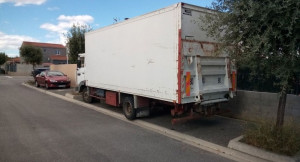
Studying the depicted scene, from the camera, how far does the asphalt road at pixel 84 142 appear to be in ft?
17.2

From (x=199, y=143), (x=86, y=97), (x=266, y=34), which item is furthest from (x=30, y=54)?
(x=266, y=34)

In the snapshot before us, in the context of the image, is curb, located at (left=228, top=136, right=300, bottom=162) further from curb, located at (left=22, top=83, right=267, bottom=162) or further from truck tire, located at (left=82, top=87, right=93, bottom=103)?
truck tire, located at (left=82, top=87, right=93, bottom=103)

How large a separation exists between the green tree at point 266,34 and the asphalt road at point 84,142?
7.11 feet

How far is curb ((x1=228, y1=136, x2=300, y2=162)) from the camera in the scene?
4.68 m

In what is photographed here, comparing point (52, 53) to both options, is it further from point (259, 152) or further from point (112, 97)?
point (259, 152)

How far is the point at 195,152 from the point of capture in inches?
219

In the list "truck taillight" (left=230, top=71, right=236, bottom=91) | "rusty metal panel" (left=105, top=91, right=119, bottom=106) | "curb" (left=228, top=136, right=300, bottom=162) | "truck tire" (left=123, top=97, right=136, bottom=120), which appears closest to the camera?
"curb" (left=228, top=136, right=300, bottom=162)

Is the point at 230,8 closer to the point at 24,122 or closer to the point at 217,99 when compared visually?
the point at 217,99

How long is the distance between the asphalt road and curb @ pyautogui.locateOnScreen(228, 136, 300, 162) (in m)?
0.53

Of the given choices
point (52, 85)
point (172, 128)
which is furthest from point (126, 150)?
point (52, 85)

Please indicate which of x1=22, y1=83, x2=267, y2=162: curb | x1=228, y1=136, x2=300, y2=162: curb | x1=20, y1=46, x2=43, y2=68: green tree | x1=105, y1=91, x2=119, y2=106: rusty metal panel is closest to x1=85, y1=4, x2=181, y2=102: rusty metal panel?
x1=105, y1=91, x2=119, y2=106: rusty metal panel

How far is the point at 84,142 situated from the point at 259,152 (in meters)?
4.04

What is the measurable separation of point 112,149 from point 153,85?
230 cm

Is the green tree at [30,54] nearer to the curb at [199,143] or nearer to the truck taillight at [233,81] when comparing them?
the curb at [199,143]
